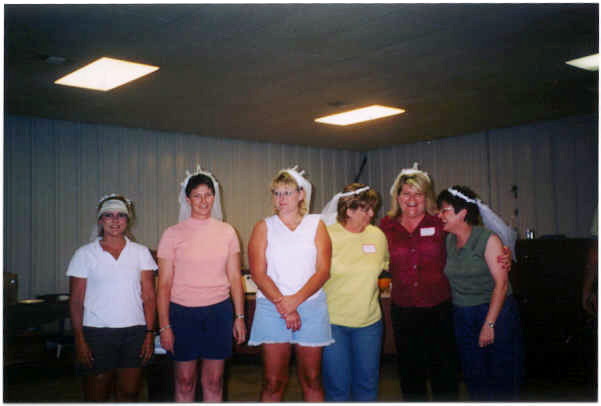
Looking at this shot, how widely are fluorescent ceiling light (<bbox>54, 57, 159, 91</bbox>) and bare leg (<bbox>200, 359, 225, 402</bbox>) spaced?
9.04 ft

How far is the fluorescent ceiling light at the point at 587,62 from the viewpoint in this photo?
4715mm

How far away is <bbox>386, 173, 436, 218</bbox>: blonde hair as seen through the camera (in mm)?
2935

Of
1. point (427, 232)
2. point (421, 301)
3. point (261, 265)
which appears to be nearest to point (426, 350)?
point (421, 301)

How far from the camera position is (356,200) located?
2.79m

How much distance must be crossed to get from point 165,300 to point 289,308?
0.60m

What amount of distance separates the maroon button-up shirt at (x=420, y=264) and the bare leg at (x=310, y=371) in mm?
543

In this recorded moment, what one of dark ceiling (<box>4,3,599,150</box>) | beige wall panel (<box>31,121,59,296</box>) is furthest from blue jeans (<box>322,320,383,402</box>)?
beige wall panel (<box>31,121,59,296</box>)

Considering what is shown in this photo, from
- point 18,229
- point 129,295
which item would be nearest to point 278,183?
point 129,295

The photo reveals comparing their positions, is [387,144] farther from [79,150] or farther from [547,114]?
[79,150]

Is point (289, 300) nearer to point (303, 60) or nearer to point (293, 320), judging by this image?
point (293, 320)

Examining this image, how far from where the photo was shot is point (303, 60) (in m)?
4.59

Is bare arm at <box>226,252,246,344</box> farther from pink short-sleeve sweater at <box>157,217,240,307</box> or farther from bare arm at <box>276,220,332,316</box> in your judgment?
bare arm at <box>276,220,332,316</box>

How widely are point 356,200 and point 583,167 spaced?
5499 mm

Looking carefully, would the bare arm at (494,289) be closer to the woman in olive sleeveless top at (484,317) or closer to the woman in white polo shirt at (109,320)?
the woman in olive sleeveless top at (484,317)
